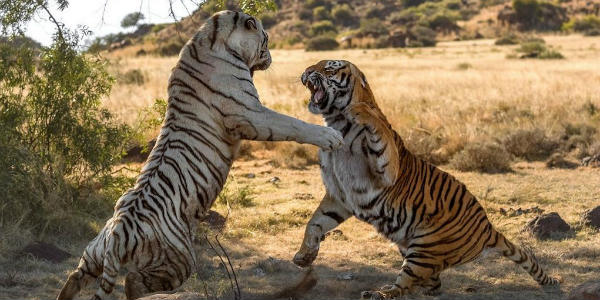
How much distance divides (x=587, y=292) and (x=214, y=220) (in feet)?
16.1

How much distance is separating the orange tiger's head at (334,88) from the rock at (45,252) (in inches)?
128

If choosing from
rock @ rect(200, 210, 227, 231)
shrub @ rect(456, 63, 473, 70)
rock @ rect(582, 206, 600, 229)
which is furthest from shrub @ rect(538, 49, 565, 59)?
rock @ rect(200, 210, 227, 231)

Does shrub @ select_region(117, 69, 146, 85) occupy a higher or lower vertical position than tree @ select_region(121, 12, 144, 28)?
lower

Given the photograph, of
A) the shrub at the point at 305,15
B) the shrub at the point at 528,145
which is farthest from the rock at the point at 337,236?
the shrub at the point at 305,15

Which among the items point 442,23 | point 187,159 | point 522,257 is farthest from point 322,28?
point 187,159

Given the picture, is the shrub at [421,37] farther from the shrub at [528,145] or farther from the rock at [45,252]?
the rock at [45,252]

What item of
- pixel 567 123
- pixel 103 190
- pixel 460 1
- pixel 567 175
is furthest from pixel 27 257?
pixel 460 1

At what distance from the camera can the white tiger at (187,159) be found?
5406mm

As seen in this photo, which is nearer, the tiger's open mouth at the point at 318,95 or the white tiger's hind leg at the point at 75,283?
the white tiger's hind leg at the point at 75,283

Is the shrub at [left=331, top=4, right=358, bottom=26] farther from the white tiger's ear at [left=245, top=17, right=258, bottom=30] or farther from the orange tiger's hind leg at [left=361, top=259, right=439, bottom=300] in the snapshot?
the orange tiger's hind leg at [left=361, top=259, right=439, bottom=300]

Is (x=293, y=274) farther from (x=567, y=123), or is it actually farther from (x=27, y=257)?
(x=567, y=123)

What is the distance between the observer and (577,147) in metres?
13.1

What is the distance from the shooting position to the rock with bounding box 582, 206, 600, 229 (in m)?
8.81

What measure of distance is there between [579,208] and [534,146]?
3589mm
